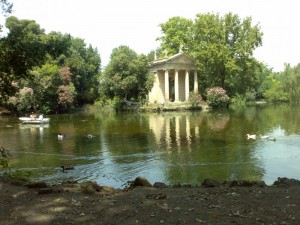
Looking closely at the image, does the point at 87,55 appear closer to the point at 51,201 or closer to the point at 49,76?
the point at 49,76

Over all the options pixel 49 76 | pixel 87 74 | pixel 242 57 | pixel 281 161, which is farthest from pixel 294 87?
pixel 281 161

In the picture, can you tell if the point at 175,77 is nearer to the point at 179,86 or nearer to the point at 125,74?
the point at 179,86

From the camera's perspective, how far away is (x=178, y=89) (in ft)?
215

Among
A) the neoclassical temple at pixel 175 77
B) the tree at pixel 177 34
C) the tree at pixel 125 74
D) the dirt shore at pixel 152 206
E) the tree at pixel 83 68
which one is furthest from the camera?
the tree at pixel 177 34

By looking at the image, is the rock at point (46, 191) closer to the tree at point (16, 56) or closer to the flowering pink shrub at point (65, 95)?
the tree at point (16, 56)

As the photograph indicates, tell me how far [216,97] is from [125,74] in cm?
1576

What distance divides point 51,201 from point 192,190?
3.23 meters

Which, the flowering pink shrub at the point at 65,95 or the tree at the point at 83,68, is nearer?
the flowering pink shrub at the point at 65,95

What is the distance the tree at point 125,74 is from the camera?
56.7 metres

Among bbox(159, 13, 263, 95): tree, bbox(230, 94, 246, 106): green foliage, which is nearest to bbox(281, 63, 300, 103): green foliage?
bbox(230, 94, 246, 106): green foliage

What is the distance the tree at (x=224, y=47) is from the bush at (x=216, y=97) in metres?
4.08

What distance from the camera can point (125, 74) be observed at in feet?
187

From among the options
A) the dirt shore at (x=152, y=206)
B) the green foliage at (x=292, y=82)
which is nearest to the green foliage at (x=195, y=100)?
the green foliage at (x=292, y=82)

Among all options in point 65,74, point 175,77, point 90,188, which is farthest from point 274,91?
point 90,188
